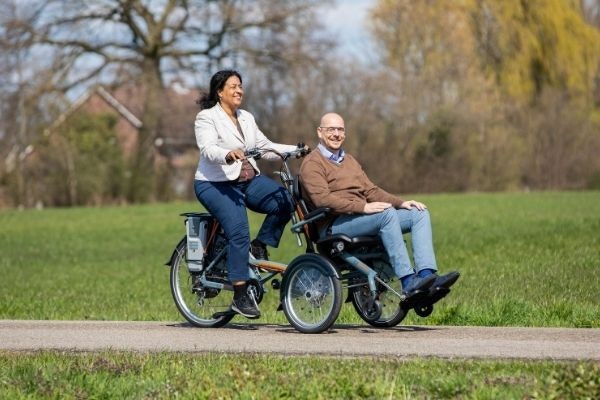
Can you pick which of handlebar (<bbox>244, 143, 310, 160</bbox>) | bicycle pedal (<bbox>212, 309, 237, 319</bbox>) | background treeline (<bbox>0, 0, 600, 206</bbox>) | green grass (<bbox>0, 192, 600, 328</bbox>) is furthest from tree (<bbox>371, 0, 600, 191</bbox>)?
handlebar (<bbox>244, 143, 310, 160</bbox>)

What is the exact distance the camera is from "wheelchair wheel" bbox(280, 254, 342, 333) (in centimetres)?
916

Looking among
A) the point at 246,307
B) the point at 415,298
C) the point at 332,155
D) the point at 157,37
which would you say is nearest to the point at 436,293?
the point at 415,298

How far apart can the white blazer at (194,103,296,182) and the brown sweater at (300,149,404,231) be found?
0.40 metres

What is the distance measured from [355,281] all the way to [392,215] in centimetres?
64

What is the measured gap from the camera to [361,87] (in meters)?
51.3

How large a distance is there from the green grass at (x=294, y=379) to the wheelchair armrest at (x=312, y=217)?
182cm

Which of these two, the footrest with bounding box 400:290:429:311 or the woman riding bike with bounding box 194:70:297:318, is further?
the woman riding bike with bounding box 194:70:297:318

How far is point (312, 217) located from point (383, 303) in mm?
848

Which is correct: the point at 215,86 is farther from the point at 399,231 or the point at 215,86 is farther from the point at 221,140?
the point at 399,231

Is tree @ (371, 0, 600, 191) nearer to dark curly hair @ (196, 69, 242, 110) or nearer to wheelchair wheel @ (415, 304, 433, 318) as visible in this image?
dark curly hair @ (196, 69, 242, 110)

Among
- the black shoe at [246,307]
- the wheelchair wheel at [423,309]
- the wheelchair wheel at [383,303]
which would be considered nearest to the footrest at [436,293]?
the wheelchair wheel at [423,309]

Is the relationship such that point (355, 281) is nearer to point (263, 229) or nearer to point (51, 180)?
point (263, 229)

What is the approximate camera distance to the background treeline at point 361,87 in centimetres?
4525

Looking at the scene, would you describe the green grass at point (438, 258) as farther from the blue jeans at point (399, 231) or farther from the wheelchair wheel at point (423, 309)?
the blue jeans at point (399, 231)
